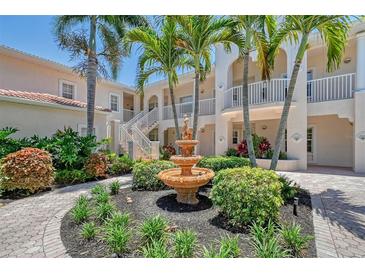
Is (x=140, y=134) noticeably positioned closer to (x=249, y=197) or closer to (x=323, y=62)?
(x=249, y=197)

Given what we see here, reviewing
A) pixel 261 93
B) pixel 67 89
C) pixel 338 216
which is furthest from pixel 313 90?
pixel 67 89

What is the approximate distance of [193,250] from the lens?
3.26 m

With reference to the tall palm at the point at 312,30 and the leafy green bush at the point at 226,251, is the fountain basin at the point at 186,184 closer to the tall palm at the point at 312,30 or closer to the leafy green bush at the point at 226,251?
the leafy green bush at the point at 226,251

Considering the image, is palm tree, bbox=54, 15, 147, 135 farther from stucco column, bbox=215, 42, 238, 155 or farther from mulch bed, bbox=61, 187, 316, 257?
mulch bed, bbox=61, 187, 316, 257

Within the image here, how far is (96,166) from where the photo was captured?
9.28 m

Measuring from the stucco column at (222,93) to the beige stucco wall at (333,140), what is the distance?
5832 mm

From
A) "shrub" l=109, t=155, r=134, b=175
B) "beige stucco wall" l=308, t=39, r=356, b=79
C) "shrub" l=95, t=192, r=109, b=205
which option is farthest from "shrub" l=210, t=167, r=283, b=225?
"beige stucco wall" l=308, t=39, r=356, b=79

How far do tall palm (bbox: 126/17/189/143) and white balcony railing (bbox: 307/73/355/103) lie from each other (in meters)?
7.95

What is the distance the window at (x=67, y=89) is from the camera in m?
15.1

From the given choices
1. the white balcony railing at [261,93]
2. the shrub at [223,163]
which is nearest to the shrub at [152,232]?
the shrub at [223,163]

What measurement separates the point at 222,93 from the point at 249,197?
11.3 m

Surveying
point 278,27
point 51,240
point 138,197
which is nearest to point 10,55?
point 138,197
